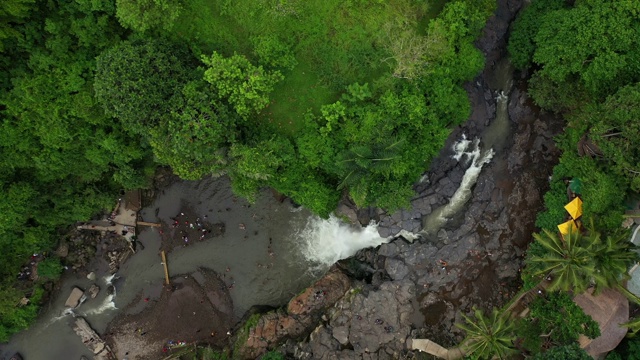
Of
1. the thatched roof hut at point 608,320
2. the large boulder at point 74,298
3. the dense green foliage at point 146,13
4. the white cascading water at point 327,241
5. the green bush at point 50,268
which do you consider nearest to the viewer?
the dense green foliage at point 146,13

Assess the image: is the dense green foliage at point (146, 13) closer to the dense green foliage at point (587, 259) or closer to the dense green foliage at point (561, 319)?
the dense green foliage at point (587, 259)

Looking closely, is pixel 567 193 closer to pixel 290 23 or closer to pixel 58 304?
pixel 290 23

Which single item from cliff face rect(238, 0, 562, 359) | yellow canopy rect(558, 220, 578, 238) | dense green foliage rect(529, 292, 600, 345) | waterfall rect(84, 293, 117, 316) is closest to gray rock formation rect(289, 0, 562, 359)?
cliff face rect(238, 0, 562, 359)

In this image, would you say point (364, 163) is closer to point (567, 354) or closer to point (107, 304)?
point (567, 354)

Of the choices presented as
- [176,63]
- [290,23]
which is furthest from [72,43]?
[290,23]

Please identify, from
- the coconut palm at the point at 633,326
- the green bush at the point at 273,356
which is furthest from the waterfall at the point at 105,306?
the coconut palm at the point at 633,326

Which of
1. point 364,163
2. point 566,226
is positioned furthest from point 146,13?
point 566,226

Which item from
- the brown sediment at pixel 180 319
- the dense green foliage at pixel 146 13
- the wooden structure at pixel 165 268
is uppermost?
the dense green foliage at pixel 146 13
